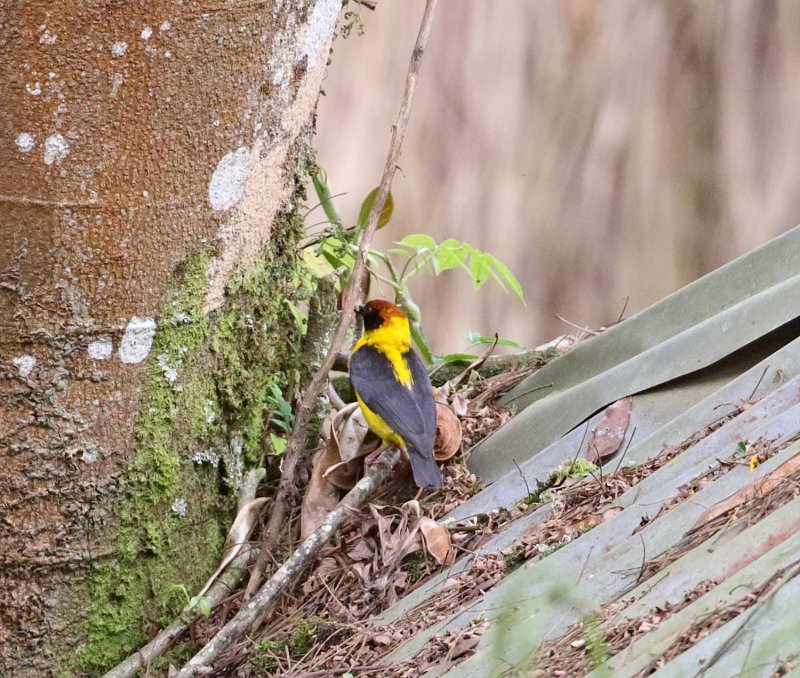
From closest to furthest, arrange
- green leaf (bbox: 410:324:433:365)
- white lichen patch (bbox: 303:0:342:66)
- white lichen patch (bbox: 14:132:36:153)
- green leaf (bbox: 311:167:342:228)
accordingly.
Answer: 1. white lichen patch (bbox: 14:132:36:153)
2. white lichen patch (bbox: 303:0:342:66)
3. green leaf (bbox: 311:167:342:228)
4. green leaf (bbox: 410:324:433:365)

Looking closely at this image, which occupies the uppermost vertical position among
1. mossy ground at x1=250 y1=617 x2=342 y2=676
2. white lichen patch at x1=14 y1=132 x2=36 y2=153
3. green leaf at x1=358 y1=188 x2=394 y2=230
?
white lichen patch at x1=14 y1=132 x2=36 y2=153

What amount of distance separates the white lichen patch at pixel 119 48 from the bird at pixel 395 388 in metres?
1.48

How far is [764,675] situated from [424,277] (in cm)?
468

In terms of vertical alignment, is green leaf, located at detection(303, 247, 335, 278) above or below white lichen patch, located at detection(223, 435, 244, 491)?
above

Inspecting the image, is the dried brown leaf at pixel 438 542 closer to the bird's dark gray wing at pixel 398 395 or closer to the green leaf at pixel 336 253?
the bird's dark gray wing at pixel 398 395

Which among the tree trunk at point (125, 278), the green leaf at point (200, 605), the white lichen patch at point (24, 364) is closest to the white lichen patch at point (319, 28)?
the tree trunk at point (125, 278)

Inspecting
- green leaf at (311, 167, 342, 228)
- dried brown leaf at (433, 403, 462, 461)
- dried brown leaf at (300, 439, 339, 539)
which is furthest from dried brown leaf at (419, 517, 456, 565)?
green leaf at (311, 167, 342, 228)

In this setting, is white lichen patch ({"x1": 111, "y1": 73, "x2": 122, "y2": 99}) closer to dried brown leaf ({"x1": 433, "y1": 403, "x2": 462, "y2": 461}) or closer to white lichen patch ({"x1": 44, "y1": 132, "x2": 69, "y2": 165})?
white lichen patch ({"x1": 44, "y1": 132, "x2": 69, "y2": 165})

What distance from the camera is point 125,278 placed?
3113 millimetres

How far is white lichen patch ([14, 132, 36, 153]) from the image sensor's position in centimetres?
298

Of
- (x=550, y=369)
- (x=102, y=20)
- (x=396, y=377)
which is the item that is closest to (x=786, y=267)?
(x=550, y=369)

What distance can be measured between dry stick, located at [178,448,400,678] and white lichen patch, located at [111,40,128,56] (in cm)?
151

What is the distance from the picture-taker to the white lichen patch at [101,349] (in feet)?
10.3

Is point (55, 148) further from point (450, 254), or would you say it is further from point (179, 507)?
point (450, 254)
